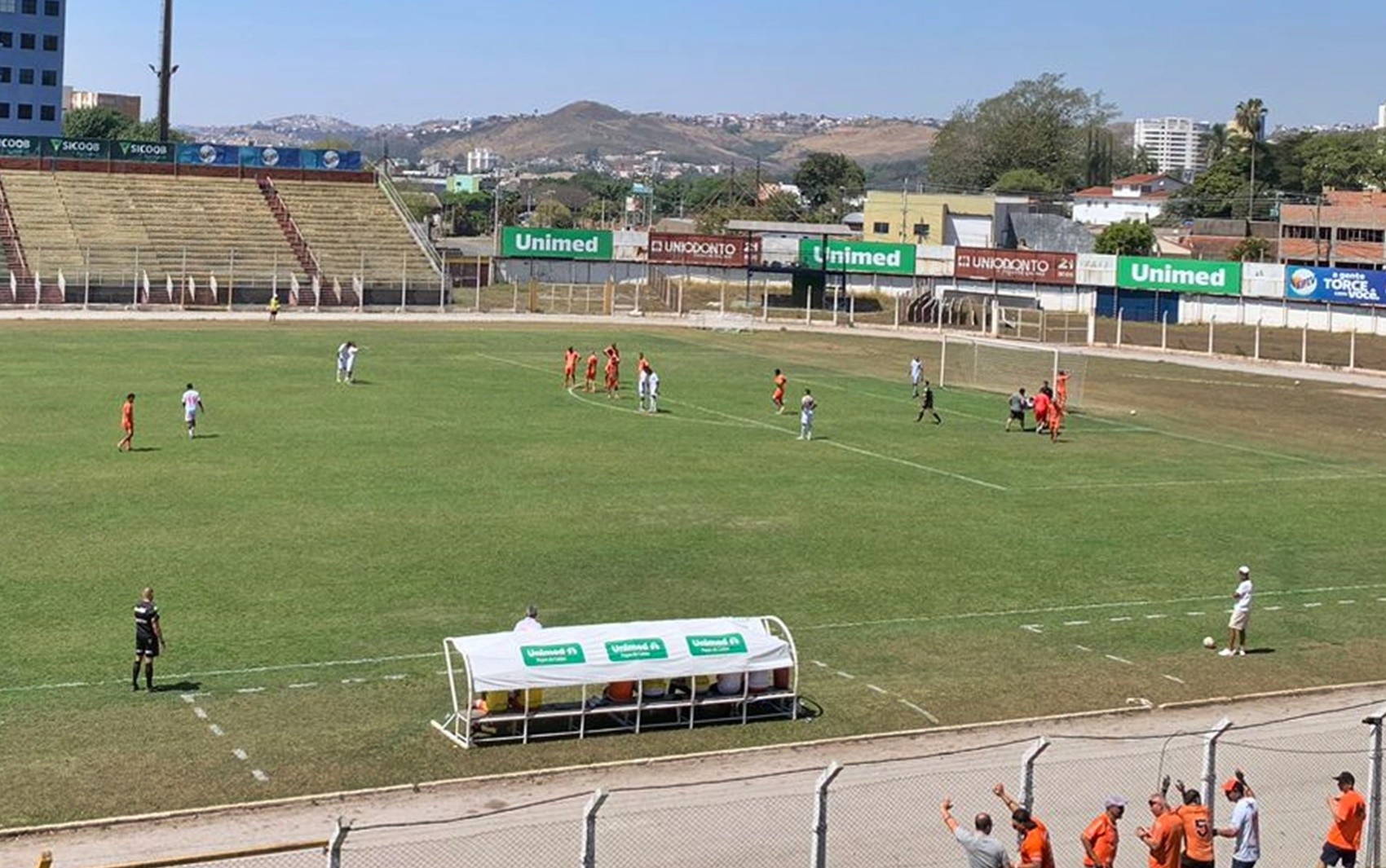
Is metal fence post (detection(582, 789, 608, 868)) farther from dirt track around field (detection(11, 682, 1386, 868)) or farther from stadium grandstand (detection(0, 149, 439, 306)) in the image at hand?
stadium grandstand (detection(0, 149, 439, 306))

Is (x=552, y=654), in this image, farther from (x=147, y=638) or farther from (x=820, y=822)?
(x=820, y=822)

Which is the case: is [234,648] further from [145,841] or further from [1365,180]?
[1365,180]

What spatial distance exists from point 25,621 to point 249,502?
10573 millimetres

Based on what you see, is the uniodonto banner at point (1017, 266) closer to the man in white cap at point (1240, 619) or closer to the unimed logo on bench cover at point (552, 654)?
the man in white cap at point (1240, 619)

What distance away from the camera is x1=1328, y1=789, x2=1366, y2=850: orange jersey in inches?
689

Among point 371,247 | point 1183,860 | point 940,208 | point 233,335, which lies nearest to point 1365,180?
point 940,208

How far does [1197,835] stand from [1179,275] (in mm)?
87138

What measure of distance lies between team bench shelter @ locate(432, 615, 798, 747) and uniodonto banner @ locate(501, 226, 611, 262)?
281 ft

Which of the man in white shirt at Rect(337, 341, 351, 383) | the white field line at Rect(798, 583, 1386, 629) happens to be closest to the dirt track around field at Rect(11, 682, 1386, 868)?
the white field line at Rect(798, 583, 1386, 629)

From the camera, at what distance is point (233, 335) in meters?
77.0

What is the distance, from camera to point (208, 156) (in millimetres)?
109250

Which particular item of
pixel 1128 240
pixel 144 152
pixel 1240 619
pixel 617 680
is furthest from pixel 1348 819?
pixel 1128 240

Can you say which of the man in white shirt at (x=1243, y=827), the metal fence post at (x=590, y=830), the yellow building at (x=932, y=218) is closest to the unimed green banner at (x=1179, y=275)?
the yellow building at (x=932, y=218)

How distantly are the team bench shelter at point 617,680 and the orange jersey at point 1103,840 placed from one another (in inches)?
304
